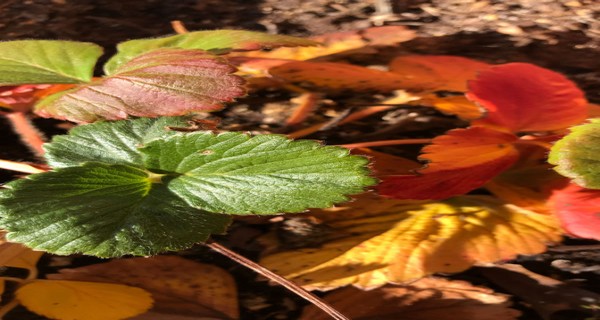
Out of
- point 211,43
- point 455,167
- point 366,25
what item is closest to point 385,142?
point 455,167

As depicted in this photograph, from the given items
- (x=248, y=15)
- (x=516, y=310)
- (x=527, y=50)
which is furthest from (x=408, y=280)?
(x=248, y=15)

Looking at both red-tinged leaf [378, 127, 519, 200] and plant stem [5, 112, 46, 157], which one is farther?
plant stem [5, 112, 46, 157]

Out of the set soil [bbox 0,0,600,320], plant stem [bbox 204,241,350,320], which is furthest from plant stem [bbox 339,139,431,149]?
plant stem [bbox 204,241,350,320]

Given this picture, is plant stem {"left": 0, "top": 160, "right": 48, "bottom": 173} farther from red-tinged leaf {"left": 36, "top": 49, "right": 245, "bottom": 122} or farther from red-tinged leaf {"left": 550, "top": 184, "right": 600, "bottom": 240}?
red-tinged leaf {"left": 550, "top": 184, "right": 600, "bottom": 240}

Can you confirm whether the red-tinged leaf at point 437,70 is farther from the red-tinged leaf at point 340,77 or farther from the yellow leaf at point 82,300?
the yellow leaf at point 82,300

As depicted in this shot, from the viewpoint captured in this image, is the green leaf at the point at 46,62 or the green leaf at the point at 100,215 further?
the green leaf at the point at 46,62

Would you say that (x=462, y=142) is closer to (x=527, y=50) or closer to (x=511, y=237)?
(x=511, y=237)

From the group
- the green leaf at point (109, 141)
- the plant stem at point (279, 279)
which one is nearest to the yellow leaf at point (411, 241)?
the plant stem at point (279, 279)
